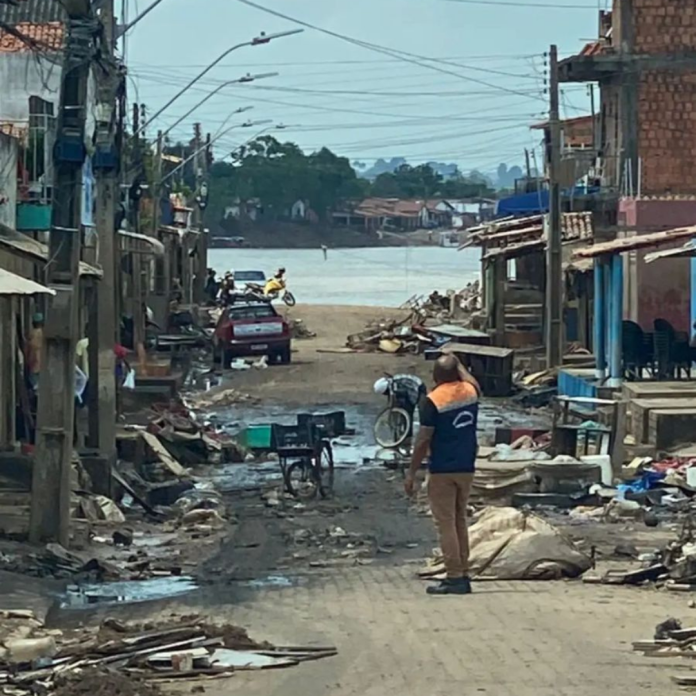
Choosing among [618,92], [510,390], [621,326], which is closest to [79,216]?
[621,326]

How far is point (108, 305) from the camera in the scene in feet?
76.0

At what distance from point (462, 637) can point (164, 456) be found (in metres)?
13.7

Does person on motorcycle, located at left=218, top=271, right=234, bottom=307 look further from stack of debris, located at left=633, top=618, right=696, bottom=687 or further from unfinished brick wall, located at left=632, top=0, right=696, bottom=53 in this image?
stack of debris, located at left=633, top=618, right=696, bottom=687

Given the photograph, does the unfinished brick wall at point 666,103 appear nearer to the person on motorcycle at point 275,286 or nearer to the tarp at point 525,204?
the tarp at point 525,204

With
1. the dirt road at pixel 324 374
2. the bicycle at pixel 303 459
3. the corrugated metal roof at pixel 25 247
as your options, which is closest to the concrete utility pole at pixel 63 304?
the corrugated metal roof at pixel 25 247

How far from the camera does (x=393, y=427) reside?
2723 centimetres

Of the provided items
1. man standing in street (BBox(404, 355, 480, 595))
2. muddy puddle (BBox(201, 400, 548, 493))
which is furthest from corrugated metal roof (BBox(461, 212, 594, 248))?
man standing in street (BBox(404, 355, 480, 595))

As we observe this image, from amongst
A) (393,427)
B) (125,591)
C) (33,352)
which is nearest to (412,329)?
(393,427)

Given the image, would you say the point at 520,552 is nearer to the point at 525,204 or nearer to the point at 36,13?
the point at 36,13

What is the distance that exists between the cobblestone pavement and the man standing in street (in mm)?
343

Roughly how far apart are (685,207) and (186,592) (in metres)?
27.2

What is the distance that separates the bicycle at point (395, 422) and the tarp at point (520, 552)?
11870mm

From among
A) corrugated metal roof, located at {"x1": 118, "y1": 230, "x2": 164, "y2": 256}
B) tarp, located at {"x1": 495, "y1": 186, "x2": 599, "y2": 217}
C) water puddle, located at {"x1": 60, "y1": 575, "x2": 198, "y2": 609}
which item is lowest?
water puddle, located at {"x1": 60, "y1": 575, "x2": 198, "y2": 609}

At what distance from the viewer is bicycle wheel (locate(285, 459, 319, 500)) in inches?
874
